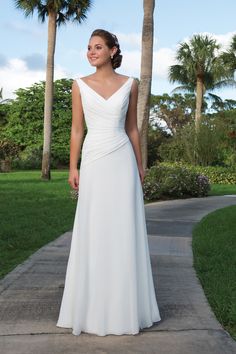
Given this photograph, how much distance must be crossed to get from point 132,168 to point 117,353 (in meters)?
1.29

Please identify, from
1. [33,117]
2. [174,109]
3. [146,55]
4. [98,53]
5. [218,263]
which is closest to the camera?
[98,53]

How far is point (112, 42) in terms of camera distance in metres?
3.99

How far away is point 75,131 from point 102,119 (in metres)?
0.26

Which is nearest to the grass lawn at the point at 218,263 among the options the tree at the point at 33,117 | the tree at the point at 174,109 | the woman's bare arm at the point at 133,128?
the woman's bare arm at the point at 133,128

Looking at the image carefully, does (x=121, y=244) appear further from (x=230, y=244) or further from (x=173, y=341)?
(x=230, y=244)

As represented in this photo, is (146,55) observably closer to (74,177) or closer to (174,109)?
(74,177)

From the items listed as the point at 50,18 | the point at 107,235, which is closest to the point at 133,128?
the point at 107,235

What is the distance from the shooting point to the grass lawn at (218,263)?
462 cm

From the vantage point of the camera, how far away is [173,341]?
12.4ft

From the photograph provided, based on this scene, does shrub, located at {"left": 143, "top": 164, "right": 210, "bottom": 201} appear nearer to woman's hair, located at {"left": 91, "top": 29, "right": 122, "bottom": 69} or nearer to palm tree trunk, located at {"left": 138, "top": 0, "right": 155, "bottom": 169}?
palm tree trunk, located at {"left": 138, "top": 0, "right": 155, "bottom": 169}

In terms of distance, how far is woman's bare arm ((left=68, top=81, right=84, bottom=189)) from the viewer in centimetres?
396

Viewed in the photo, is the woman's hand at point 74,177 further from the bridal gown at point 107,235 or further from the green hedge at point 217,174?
the green hedge at point 217,174

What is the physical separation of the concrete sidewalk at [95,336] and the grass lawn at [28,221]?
1.53ft

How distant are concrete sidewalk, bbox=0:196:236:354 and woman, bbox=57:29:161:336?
0.49 feet
